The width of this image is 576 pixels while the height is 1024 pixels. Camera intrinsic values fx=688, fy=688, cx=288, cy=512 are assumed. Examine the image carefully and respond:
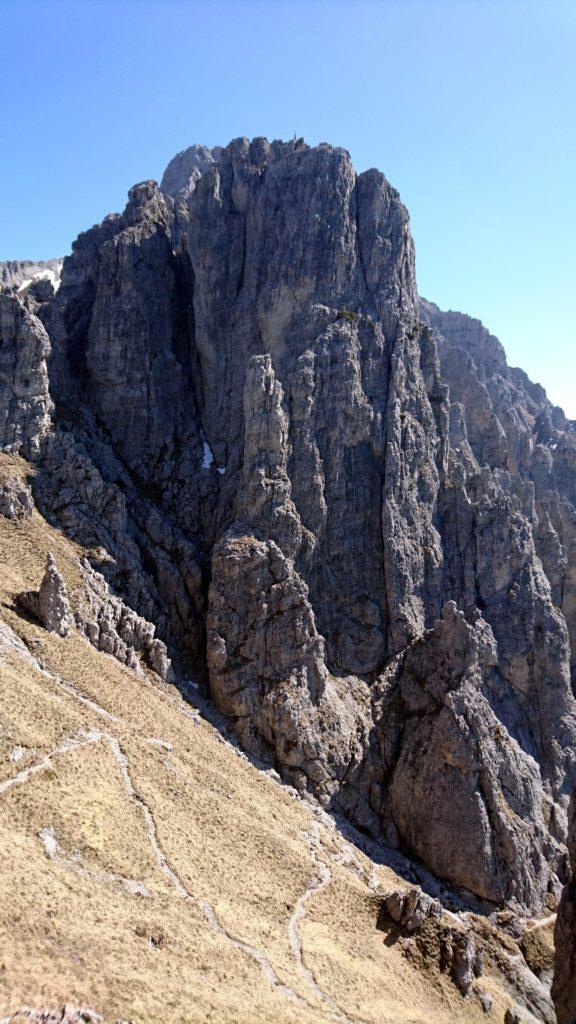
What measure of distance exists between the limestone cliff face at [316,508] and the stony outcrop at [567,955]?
22.2m

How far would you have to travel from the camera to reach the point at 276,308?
92.3m

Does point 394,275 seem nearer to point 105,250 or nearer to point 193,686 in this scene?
point 105,250

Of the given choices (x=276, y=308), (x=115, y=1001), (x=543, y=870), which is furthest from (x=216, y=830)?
(x=276, y=308)

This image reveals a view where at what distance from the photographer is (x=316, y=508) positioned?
3314 inches

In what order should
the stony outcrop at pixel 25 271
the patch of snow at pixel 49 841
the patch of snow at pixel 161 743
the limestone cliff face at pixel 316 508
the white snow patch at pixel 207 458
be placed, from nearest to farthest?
the patch of snow at pixel 49 841, the patch of snow at pixel 161 743, the limestone cliff face at pixel 316 508, the white snow patch at pixel 207 458, the stony outcrop at pixel 25 271

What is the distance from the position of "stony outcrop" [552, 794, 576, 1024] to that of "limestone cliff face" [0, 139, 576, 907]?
72.7ft

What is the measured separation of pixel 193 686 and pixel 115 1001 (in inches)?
1860

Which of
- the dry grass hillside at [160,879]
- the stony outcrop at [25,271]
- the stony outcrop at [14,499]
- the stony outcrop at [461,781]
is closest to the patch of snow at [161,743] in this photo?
the dry grass hillside at [160,879]

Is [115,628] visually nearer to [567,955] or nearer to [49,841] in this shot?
[49,841]

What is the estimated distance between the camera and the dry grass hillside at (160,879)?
92.2 feet

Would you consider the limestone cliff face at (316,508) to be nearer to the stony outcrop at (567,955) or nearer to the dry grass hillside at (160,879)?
the dry grass hillside at (160,879)

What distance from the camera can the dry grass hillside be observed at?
1107 inches

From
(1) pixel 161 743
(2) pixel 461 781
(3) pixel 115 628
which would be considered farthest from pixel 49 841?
(2) pixel 461 781

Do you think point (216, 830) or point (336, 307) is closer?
point (216, 830)
